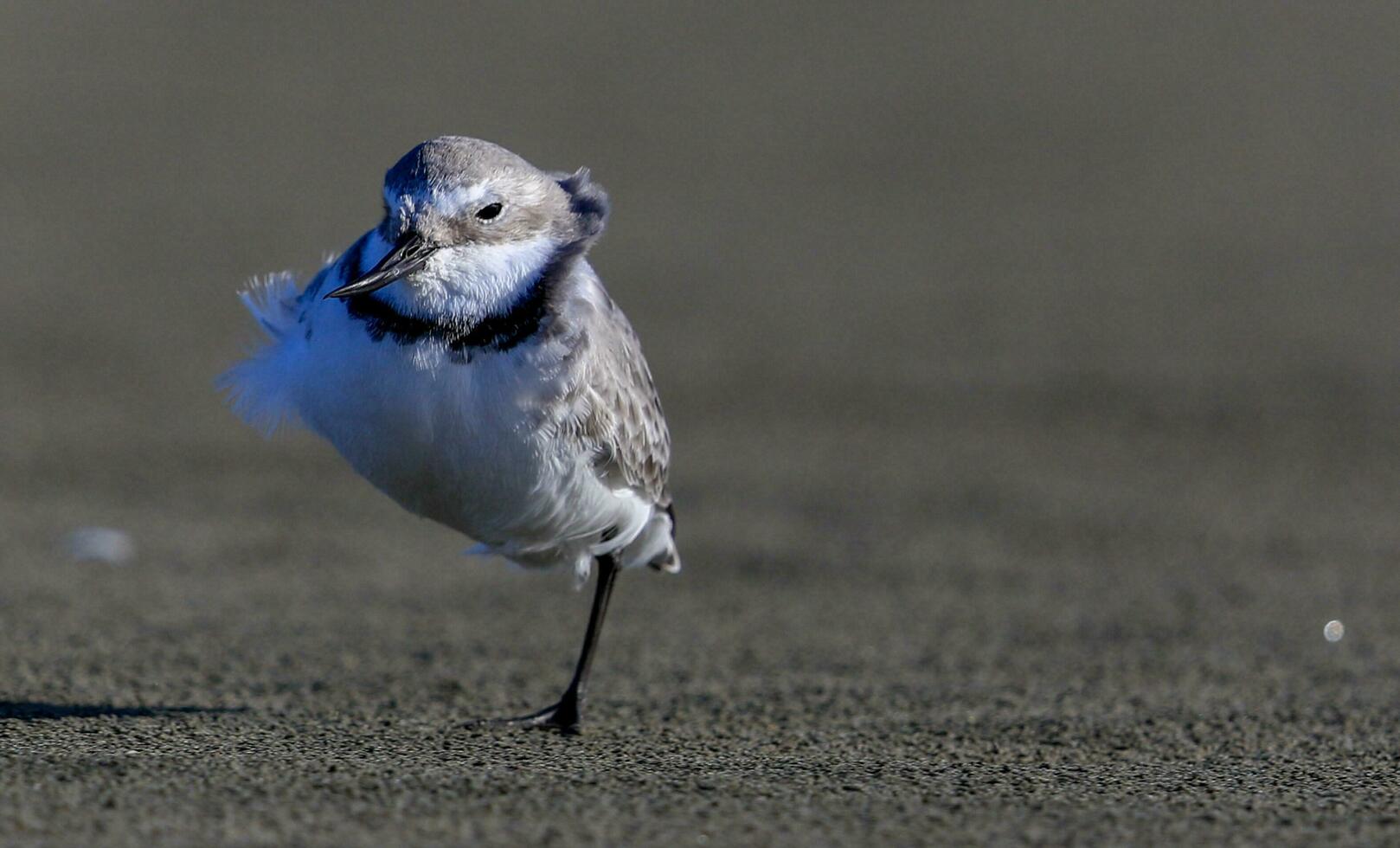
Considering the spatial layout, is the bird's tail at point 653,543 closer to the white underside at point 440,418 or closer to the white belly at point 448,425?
the white underside at point 440,418

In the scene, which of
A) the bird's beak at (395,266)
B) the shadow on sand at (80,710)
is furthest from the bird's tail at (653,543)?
the bird's beak at (395,266)

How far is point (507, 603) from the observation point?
→ 7406mm

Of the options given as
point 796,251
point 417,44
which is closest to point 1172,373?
point 796,251

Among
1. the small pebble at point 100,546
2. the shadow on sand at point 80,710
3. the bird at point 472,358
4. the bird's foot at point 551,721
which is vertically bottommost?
the shadow on sand at point 80,710

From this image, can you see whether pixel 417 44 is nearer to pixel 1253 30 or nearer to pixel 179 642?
pixel 1253 30

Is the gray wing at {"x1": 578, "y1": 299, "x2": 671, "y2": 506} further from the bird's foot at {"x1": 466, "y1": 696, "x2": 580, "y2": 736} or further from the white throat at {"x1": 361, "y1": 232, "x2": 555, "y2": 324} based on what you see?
the bird's foot at {"x1": 466, "y1": 696, "x2": 580, "y2": 736}

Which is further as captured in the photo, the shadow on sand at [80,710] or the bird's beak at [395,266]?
the shadow on sand at [80,710]

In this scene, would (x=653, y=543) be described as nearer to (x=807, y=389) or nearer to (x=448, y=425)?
(x=448, y=425)

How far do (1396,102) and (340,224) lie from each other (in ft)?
31.2

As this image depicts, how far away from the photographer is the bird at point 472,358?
4.38 m

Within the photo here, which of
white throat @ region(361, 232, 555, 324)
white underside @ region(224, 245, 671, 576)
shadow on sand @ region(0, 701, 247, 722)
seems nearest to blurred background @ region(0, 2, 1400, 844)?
shadow on sand @ region(0, 701, 247, 722)

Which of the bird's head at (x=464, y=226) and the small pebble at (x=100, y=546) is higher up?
the bird's head at (x=464, y=226)

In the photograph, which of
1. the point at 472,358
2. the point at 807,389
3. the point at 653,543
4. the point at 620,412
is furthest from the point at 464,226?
the point at 807,389

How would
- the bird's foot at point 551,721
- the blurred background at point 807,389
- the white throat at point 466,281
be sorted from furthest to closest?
the blurred background at point 807,389 < the bird's foot at point 551,721 < the white throat at point 466,281
